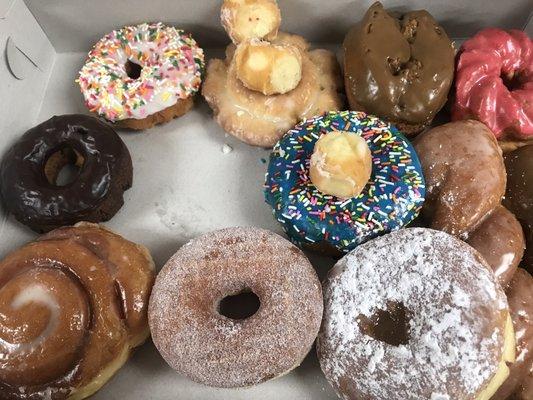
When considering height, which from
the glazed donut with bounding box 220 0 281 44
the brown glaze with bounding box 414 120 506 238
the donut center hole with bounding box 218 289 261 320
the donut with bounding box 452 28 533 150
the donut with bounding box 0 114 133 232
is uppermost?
the glazed donut with bounding box 220 0 281 44

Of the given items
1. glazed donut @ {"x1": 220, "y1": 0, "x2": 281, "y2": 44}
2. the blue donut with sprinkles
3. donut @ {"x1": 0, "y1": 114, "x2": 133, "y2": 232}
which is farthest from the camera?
glazed donut @ {"x1": 220, "y1": 0, "x2": 281, "y2": 44}

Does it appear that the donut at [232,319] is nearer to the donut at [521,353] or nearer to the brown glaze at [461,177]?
the brown glaze at [461,177]

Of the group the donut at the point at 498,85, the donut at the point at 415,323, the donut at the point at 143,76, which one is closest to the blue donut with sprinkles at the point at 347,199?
the donut at the point at 415,323

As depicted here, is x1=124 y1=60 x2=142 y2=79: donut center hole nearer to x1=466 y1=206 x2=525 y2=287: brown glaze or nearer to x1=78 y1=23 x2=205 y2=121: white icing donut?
x1=78 y1=23 x2=205 y2=121: white icing donut

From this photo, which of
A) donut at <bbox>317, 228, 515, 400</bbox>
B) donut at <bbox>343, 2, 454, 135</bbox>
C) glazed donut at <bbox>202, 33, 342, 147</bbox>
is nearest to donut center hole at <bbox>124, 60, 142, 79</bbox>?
glazed donut at <bbox>202, 33, 342, 147</bbox>

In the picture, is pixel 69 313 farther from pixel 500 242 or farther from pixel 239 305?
pixel 500 242

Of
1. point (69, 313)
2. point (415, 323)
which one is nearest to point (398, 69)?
point (415, 323)
